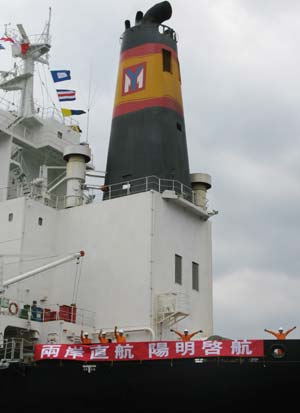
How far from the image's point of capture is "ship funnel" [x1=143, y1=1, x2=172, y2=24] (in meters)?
28.7

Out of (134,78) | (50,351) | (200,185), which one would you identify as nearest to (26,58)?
(134,78)

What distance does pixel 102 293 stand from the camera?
24.7 m

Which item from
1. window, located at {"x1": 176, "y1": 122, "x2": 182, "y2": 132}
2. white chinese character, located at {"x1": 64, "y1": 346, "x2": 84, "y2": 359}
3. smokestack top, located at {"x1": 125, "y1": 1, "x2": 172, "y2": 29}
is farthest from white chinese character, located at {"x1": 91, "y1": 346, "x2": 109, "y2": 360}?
smokestack top, located at {"x1": 125, "y1": 1, "x2": 172, "y2": 29}

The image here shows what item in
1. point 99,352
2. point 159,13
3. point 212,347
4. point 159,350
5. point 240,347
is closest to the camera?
point 240,347

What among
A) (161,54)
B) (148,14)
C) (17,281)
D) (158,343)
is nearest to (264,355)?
(158,343)

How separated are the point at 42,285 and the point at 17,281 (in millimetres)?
2790

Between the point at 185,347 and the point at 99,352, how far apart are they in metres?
2.65

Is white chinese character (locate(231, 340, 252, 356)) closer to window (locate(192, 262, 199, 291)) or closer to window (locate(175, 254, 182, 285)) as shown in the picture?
window (locate(175, 254, 182, 285))

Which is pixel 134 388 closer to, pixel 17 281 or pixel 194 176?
pixel 17 281

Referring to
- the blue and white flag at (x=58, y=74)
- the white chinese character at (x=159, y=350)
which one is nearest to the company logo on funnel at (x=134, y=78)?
the blue and white flag at (x=58, y=74)

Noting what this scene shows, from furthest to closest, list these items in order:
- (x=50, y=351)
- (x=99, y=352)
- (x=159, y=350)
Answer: (x=50, y=351) → (x=99, y=352) → (x=159, y=350)

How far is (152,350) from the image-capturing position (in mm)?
19516

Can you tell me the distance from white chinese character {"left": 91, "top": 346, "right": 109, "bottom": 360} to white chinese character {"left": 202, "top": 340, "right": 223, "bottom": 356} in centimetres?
301

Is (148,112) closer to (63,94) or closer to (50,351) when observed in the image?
(63,94)
